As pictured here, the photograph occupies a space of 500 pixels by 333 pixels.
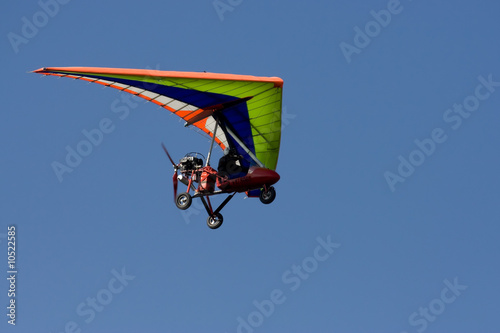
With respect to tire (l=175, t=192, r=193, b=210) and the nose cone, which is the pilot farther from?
tire (l=175, t=192, r=193, b=210)

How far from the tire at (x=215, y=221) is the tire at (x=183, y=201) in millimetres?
1641

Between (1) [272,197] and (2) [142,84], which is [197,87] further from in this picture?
(1) [272,197]

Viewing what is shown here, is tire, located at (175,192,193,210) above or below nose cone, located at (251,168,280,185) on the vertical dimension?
above

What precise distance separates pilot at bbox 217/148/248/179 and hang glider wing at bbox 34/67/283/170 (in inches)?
22.0

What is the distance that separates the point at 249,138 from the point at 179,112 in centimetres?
303

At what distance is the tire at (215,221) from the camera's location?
130 feet

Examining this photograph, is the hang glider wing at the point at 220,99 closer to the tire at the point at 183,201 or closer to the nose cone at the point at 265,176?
the nose cone at the point at 265,176

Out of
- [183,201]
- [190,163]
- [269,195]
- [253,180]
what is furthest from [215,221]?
[253,180]

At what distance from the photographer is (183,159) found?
39.0 metres

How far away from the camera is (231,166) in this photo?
3866 centimetres

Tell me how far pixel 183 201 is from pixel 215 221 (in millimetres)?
1900

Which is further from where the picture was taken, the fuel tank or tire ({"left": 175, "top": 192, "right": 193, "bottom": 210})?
tire ({"left": 175, "top": 192, "right": 193, "bottom": 210})

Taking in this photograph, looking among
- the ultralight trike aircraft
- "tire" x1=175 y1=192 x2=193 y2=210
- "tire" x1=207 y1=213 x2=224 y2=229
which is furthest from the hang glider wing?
"tire" x1=175 y1=192 x2=193 y2=210

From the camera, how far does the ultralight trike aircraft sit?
121 ft
